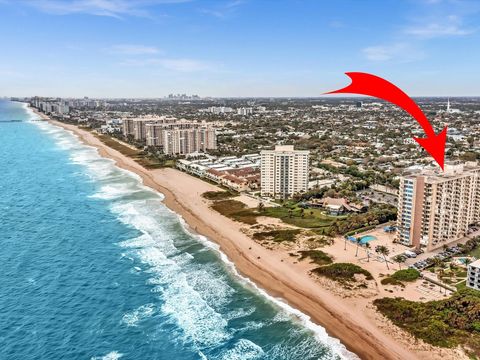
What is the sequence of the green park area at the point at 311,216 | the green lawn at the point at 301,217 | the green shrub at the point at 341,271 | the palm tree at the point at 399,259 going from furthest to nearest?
1. the green lawn at the point at 301,217
2. the green park area at the point at 311,216
3. the palm tree at the point at 399,259
4. the green shrub at the point at 341,271

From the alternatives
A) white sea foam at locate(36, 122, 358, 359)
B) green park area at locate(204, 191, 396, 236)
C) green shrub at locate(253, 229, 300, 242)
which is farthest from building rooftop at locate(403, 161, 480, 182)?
white sea foam at locate(36, 122, 358, 359)

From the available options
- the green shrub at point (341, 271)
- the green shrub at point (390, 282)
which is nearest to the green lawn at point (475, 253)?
the green shrub at point (390, 282)

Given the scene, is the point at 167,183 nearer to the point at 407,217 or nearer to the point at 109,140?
the point at 407,217

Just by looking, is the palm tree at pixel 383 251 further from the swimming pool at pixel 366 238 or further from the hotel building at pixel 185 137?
the hotel building at pixel 185 137

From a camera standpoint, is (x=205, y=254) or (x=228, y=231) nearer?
(x=205, y=254)

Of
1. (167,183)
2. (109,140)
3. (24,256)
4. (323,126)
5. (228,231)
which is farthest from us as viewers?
(323,126)

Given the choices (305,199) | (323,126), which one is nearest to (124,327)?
(305,199)
